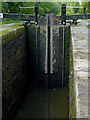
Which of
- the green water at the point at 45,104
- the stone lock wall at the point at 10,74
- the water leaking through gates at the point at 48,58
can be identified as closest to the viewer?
the stone lock wall at the point at 10,74

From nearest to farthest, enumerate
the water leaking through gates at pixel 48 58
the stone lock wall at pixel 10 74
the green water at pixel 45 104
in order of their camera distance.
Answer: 1. the stone lock wall at pixel 10 74
2. the green water at pixel 45 104
3. the water leaking through gates at pixel 48 58

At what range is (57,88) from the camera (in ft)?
25.1

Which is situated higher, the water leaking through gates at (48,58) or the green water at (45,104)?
the water leaking through gates at (48,58)

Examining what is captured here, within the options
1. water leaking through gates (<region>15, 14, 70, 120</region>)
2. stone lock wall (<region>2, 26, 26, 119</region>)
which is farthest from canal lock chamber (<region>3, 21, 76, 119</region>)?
stone lock wall (<region>2, 26, 26, 119</region>)

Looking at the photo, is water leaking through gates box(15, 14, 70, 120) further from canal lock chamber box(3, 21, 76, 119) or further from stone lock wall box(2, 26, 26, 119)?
stone lock wall box(2, 26, 26, 119)

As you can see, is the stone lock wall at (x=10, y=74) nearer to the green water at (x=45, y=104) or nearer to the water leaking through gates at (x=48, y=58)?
the green water at (x=45, y=104)

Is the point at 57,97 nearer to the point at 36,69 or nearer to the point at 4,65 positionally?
the point at 36,69

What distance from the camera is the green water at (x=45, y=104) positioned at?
5.73 meters

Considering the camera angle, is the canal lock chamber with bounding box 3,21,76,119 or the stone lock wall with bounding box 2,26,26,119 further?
the canal lock chamber with bounding box 3,21,76,119

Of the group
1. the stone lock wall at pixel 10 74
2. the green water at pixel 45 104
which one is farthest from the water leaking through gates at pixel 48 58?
the stone lock wall at pixel 10 74

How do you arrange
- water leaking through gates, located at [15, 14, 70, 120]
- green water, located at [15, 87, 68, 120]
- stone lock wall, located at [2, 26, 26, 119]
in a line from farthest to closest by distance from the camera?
water leaking through gates, located at [15, 14, 70, 120], green water, located at [15, 87, 68, 120], stone lock wall, located at [2, 26, 26, 119]

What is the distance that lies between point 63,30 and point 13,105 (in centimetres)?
363

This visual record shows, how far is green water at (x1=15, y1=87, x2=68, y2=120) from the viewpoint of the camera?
5730mm

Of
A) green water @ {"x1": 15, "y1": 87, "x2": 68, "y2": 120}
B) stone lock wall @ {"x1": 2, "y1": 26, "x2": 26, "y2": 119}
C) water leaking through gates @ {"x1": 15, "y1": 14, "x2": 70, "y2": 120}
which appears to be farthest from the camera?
water leaking through gates @ {"x1": 15, "y1": 14, "x2": 70, "y2": 120}
